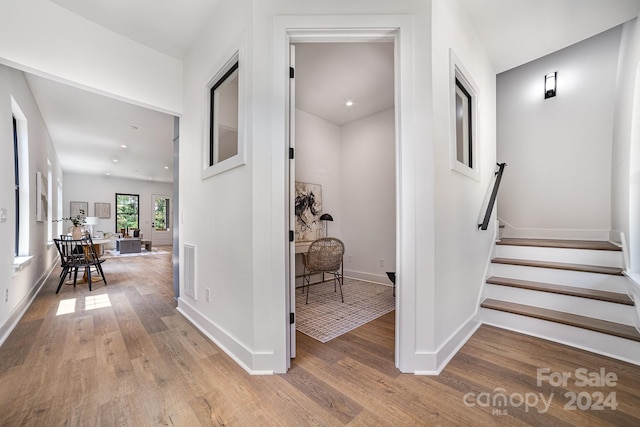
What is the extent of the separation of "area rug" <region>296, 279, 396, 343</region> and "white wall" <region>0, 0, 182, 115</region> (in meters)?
2.87

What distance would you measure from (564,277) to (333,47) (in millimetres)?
3286

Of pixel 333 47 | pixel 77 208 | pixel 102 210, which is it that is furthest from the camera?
pixel 102 210

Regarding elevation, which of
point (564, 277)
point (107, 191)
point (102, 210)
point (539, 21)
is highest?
point (539, 21)

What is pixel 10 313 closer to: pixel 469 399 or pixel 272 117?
pixel 272 117

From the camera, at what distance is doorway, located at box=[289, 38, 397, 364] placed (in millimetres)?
3406

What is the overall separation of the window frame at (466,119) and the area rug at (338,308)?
5.94ft

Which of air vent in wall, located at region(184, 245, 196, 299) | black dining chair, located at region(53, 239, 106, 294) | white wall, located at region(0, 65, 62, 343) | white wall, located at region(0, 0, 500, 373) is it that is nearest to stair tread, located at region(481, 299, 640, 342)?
white wall, located at region(0, 0, 500, 373)

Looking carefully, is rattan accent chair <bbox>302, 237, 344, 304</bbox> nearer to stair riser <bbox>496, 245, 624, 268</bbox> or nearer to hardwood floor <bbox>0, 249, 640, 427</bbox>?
hardwood floor <bbox>0, 249, 640, 427</bbox>

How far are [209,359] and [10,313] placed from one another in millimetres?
2314

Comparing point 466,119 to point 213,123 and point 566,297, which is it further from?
point 213,123

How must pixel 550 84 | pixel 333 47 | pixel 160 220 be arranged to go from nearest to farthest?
pixel 333 47 < pixel 550 84 < pixel 160 220

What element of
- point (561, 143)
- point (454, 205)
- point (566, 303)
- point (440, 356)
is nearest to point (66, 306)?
point (440, 356)

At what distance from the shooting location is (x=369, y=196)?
4.45 m

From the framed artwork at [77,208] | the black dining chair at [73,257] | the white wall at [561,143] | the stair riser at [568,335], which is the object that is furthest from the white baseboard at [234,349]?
the framed artwork at [77,208]
